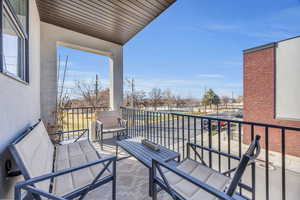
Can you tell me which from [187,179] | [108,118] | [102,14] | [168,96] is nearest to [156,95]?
[168,96]

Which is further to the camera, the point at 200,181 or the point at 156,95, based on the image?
the point at 156,95

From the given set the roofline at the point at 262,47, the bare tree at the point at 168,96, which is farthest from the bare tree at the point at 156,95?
the roofline at the point at 262,47

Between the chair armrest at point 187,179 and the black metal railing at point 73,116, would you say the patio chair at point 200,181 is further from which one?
the black metal railing at point 73,116

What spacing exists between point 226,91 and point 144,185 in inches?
1299

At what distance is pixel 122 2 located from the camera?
9.23 feet

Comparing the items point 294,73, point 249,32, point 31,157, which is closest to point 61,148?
point 31,157

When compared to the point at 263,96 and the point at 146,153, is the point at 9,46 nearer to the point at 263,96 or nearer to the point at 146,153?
the point at 146,153

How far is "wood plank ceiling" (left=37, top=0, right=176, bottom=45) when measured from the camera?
2.84 metres

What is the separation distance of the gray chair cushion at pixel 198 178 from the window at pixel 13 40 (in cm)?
175

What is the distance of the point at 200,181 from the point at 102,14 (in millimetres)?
3674

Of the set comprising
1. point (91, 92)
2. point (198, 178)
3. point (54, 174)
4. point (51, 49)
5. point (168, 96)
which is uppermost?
point (51, 49)

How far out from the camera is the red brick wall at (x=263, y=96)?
26.9 feet

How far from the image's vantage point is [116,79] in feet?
15.5

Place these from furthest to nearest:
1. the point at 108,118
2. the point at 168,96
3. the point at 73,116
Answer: the point at 168,96
the point at 73,116
the point at 108,118
